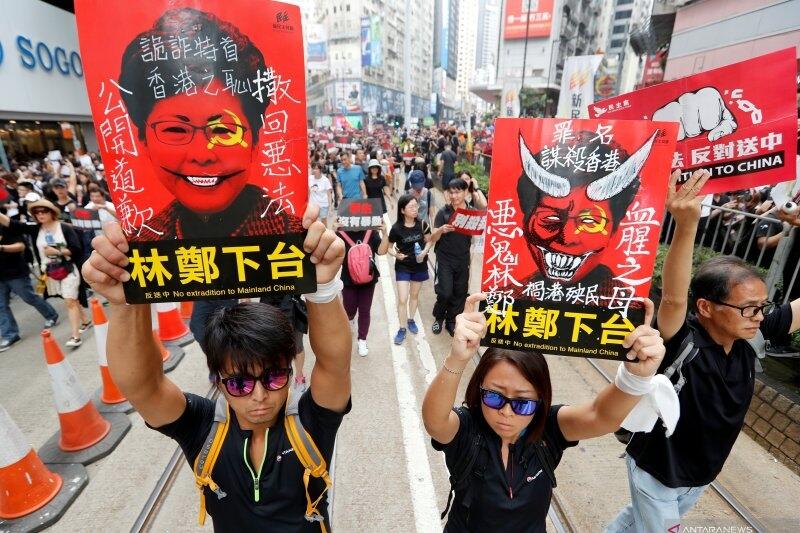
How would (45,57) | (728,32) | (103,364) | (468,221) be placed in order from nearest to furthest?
(103,364) → (468,221) → (728,32) → (45,57)

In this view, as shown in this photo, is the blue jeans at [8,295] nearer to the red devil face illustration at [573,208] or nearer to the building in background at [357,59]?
the red devil face illustration at [573,208]

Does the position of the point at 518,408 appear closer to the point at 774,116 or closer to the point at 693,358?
the point at 693,358

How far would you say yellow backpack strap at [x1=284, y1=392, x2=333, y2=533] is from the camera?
162cm

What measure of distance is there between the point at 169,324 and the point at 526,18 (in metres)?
60.8

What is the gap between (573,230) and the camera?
149 centimetres

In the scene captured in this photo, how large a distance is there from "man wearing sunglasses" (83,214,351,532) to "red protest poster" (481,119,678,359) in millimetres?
629

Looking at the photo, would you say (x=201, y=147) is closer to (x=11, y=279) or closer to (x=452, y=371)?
(x=452, y=371)

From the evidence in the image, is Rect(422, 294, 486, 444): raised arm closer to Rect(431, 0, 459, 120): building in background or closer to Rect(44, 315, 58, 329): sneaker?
Rect(44, 315, 58, 329): sneaker

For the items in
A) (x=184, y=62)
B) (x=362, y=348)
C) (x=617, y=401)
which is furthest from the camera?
(x=362, y=348)

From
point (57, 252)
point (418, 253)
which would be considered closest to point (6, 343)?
point (57, 252)

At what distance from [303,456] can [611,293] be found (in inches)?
52.5

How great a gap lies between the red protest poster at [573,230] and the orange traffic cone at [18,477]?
369cm

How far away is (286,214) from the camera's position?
1428 mm

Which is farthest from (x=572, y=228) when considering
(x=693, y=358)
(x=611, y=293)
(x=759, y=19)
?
(x=759, y=19)
